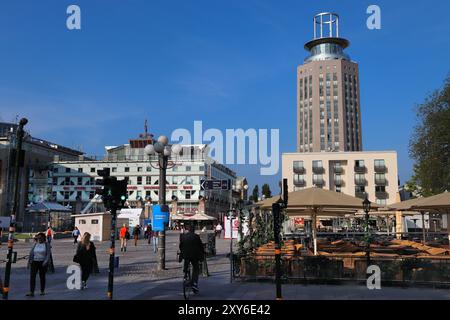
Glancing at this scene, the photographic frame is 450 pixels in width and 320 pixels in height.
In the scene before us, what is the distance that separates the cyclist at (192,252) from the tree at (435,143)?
3178 centimetres

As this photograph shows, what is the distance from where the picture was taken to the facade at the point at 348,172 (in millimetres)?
77250

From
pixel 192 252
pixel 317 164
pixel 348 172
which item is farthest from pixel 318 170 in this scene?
pixel 192 252

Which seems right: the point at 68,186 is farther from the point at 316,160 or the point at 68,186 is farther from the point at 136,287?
the point at 136,287

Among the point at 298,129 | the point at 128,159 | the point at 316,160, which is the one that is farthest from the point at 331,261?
the point at 298,129

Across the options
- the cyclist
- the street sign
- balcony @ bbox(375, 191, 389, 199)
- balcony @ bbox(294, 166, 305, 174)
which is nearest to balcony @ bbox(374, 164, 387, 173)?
balcony @ bbox(375, 191, 389, 199)

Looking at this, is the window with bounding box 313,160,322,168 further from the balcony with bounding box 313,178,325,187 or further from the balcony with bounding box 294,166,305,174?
the balcony with bounding box 313,178,325,187

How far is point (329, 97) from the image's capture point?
131 m

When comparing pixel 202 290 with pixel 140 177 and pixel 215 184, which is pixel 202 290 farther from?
pixel 140 177

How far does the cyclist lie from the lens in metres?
11.3

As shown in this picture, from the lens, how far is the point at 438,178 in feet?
128

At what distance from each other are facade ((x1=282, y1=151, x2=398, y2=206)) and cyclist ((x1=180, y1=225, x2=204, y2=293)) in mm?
66854

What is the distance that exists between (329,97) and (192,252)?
4902 inches

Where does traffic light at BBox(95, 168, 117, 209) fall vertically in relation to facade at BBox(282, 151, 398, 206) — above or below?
below

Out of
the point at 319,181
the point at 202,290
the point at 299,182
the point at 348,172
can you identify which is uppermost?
the point at 348,172
